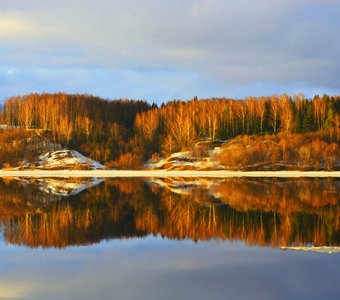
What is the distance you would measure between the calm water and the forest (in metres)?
57.1

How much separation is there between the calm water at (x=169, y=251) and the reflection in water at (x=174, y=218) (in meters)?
0.05

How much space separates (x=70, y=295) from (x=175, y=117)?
351 ft

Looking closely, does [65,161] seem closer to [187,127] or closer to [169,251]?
[187,127]

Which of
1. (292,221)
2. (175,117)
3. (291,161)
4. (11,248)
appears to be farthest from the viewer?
(175,117)

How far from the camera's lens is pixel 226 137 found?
10662 centimetres

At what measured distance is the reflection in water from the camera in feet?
63.4

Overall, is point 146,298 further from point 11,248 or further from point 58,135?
point 58,135

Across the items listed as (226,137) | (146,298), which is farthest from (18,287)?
(226,137)

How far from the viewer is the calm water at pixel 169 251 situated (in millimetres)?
12148

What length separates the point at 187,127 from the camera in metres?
105

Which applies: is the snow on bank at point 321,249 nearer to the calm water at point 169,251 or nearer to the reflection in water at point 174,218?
the calm water at point 169,251

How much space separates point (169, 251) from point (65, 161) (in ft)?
251

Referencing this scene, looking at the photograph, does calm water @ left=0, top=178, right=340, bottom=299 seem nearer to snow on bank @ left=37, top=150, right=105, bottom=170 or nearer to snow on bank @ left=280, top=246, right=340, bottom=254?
snow on bank @ left=280, top=246, right=340, bottom=254

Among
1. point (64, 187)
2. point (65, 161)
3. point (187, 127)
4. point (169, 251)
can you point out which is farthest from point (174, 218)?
point (187, 127)
